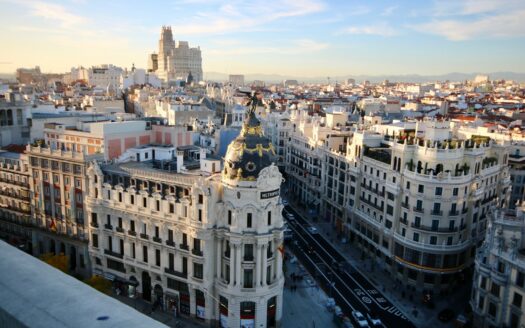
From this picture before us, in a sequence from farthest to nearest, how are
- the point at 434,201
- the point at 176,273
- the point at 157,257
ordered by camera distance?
the point at 434,201, the point at 157,257, the point at 176,273

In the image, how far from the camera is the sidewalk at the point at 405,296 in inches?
3081

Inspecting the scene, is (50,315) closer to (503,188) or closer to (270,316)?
(270,316)

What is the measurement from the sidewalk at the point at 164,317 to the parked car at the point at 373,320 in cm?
2658

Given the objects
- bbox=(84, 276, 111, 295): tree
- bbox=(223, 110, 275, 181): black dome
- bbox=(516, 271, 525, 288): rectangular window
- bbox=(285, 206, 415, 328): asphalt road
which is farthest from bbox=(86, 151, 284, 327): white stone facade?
bbox=(516, 271, 525, 288): rectangular window

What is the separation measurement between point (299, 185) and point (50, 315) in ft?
386

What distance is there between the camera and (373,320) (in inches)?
2963

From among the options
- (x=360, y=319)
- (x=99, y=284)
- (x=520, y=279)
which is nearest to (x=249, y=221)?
(x=360, y=319)

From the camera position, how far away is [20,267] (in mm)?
32406

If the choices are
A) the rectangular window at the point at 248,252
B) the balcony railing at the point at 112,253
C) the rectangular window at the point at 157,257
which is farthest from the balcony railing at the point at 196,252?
the balcony railing at the point at 112,253

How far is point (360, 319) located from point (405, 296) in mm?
15172

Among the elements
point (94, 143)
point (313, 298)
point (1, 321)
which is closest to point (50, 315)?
point (1, 321)

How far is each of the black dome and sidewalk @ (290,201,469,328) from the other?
36.4 meters

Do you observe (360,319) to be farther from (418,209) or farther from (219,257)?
(219,257)

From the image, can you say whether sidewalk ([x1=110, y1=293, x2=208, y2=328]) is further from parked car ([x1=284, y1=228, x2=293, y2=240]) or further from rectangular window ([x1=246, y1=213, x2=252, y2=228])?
parked car ([x1=284, y1=228, x2=293, y2=240])
